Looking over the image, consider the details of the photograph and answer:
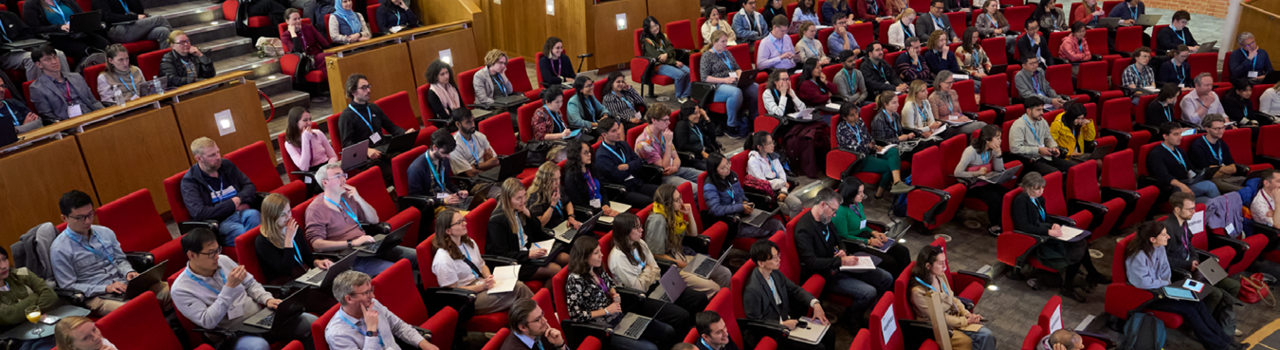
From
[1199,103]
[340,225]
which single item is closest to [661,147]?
[340,225]

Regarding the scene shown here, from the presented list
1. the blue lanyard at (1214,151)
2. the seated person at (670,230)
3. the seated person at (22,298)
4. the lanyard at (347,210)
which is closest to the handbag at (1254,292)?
the blue lanyard at (1214,151)

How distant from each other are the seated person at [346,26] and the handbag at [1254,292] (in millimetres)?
6459

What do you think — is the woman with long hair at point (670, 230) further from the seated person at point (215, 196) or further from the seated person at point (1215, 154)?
the seated person at point (1215, 154)

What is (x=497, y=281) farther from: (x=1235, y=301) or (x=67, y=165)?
(x=1235, y=301)

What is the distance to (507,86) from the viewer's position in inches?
257

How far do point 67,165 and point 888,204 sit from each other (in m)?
5.20

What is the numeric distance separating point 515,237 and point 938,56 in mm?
5037

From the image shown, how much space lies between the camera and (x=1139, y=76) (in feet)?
25.8

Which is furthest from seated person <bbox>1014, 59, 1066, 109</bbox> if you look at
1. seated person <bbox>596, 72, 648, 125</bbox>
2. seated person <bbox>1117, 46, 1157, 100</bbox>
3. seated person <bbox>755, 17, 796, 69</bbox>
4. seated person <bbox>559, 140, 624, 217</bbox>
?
seated person <bbox>559, 140, 624, 217</bbox>

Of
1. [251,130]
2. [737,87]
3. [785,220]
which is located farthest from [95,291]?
[737,87]

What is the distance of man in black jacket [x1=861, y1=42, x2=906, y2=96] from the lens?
7191mm

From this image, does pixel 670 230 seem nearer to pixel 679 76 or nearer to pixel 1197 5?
pixel 679 76

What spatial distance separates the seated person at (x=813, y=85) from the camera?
22.1 feet

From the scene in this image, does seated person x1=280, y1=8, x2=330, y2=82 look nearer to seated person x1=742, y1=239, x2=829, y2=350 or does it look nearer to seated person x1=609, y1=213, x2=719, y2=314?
seated person x1=609, y1=213, x2=719, y2=314
